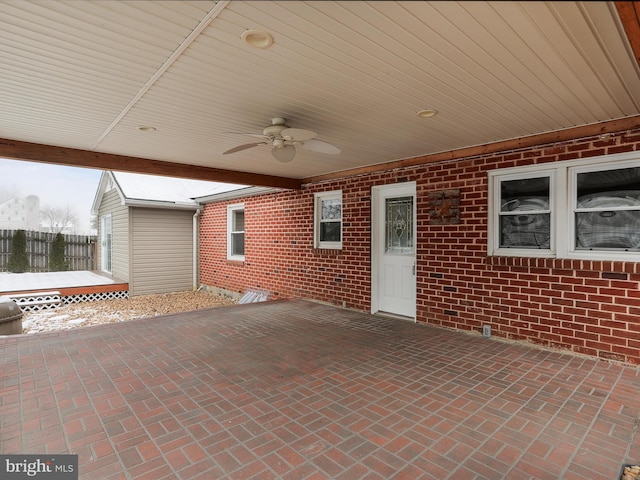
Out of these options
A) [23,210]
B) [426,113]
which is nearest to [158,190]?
[426,113]

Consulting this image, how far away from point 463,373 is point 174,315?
4561 mm

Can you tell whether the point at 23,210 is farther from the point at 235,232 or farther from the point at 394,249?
the point at 394,249

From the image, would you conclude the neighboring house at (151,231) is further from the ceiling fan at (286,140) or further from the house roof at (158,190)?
the ceiling fan at (286,140)

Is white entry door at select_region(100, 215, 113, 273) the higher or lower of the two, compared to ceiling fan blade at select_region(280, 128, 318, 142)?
lower

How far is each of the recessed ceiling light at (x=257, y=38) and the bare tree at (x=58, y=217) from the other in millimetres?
30458

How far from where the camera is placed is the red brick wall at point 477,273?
140 inches

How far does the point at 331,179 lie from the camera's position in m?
6.51

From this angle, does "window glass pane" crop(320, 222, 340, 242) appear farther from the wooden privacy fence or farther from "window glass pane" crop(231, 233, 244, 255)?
the wooden privacy fence

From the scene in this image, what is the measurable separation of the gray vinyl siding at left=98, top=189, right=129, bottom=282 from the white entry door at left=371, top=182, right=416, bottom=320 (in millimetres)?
7268

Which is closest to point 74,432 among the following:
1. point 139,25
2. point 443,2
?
point 139,25

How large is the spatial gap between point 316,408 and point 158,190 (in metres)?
9.39

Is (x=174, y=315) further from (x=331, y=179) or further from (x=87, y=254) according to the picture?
(x=87, y=254)

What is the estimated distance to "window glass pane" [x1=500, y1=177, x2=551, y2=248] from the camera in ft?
13.3

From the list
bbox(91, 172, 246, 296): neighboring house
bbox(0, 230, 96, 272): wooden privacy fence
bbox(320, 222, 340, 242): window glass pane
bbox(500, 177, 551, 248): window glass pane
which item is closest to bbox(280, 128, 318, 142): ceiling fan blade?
bbox(500, 177, 551, 248): window glass pane
